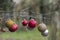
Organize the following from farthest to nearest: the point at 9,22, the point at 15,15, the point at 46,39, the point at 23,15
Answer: the point at 46,39 → the point at 23,15 → the point at 15,15 → the point at 9,22

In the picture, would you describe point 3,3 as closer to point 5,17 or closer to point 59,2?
point 5,17

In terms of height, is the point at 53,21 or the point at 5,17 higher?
the point at 5,17

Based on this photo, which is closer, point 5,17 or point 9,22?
point 9,22

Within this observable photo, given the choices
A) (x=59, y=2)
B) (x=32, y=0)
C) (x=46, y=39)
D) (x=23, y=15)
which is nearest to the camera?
(x=23, y=15)

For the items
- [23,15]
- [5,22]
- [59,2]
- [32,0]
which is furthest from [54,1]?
[5,22]

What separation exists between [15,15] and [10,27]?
133 mm

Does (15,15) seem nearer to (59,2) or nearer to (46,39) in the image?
(59,2)

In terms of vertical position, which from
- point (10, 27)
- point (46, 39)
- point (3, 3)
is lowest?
point (46, 39)

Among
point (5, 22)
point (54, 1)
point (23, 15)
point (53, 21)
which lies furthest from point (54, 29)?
point (5, 22)

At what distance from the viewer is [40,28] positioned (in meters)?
1.71

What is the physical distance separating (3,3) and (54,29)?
1727mm

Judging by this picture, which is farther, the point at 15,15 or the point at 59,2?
the point at 59,2

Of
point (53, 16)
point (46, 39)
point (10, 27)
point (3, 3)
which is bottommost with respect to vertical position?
point (46, 39)

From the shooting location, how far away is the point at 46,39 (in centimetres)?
332
